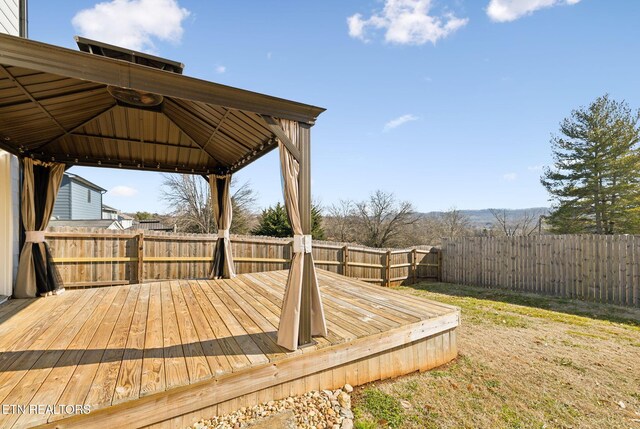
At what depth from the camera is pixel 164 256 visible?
20.1 ft

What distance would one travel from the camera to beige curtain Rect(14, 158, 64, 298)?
163 inches

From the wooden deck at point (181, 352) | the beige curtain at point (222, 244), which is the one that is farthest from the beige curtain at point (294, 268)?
the beige curtain at point (222, 244)

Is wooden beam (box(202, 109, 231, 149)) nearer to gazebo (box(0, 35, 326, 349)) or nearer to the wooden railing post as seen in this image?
gazebo (box(0, 35, 326, 349))

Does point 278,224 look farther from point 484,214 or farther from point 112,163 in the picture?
point 484,214

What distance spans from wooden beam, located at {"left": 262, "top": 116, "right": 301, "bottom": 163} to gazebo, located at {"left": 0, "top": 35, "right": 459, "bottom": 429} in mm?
13

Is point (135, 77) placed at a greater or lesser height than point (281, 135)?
greater

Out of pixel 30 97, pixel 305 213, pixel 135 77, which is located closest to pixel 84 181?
pixel 30 97

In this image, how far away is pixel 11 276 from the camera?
4.23m

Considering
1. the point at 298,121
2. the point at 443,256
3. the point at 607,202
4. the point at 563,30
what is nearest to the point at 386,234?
the point at 443,256

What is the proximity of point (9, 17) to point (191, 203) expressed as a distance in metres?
14.4

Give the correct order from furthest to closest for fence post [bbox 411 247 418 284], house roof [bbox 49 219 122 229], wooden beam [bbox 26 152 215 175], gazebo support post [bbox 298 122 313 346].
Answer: house roof [bbox 49 219 122 229] < fence post [bbox 411 247 418 284] < wooden beam [bbox 26 152 215 175] < gazebo support post [bbox 298 122 313 346]

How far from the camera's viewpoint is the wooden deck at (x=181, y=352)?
1.81 metres

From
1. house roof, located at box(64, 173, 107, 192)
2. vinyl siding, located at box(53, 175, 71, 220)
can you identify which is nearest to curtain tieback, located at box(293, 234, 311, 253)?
house roof, located at box(64, 173, 107, 192)

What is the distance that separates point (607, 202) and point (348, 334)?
50.0 feet
